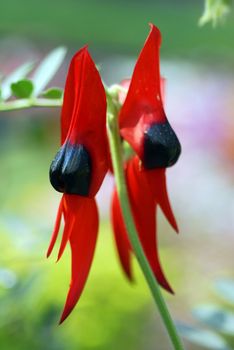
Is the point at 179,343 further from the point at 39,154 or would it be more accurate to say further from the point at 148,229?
the point at 39,154

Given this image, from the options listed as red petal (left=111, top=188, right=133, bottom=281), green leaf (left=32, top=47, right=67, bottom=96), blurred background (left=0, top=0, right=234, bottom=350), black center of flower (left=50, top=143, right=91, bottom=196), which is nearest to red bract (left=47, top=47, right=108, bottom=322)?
black center of flower (left=50, top=143, right=91, bottom=196)

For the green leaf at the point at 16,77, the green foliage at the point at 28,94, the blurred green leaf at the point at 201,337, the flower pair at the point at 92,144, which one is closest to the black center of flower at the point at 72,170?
the flower pair at the point at 92,144

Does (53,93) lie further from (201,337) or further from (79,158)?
(201,337)

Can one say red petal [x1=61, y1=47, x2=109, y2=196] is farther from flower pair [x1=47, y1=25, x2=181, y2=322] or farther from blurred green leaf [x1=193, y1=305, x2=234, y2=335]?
blurred green leaf [x1=193, y1=305, x2=234, y2=335]

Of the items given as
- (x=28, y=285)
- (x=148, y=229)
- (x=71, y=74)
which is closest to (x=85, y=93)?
(x=71, y=74)

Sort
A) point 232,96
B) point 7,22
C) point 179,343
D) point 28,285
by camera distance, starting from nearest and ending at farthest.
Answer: point 179,343 → point 28,285 → point 232,96 → point 7,22

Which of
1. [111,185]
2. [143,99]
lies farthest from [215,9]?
[111,185]
